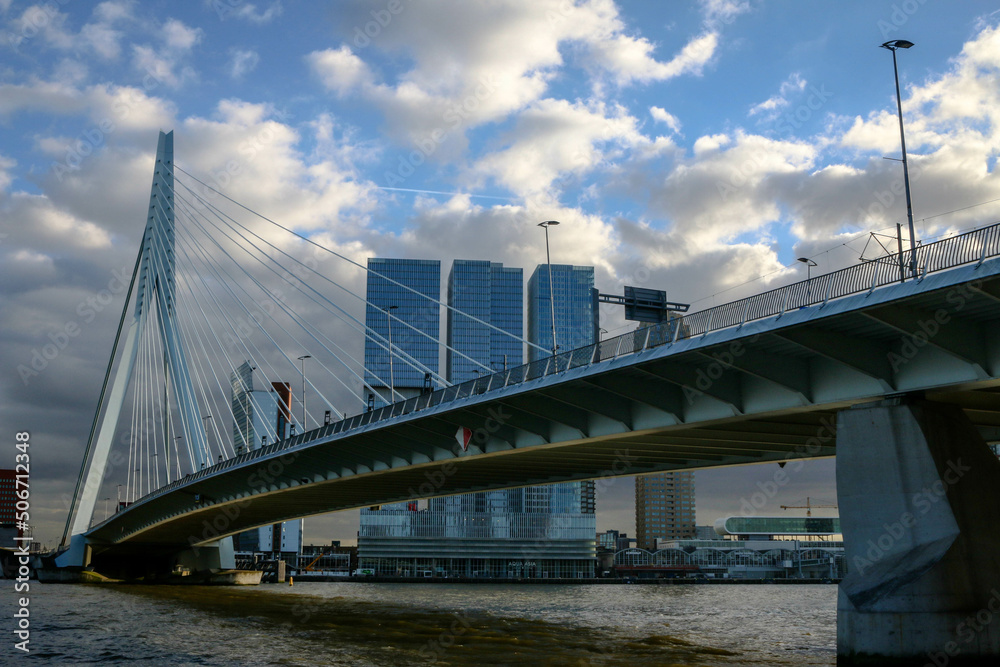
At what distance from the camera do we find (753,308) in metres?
22.7

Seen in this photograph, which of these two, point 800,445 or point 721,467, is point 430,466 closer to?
point 721,467

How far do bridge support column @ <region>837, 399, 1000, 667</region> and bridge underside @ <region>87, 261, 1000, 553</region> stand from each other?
0.99m

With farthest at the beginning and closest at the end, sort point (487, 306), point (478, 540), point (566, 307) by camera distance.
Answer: point (487, 306) → point (566, 307) → point (478, 540)

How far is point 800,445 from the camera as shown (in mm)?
31984

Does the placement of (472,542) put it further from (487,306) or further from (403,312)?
(487,306)

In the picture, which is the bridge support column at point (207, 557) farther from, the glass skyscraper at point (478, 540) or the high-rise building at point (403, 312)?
the high-rise building at point (403, 312)

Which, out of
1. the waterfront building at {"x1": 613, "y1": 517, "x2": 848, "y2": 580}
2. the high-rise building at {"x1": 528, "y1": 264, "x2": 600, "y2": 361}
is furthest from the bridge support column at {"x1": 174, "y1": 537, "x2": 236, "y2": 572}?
the high-rise building at {"x1": 528, "y1": 264, "x2": 600, "y2": 361}

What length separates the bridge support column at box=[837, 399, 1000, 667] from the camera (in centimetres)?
1866

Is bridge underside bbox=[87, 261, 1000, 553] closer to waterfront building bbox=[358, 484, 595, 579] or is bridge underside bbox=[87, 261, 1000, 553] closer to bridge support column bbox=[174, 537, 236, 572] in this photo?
bridge support column bbox=[174, 537, 236, 572]

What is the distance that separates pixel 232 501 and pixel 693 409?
38.0 m

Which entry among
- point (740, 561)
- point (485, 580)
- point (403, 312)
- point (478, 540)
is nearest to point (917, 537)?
point (485, 580)

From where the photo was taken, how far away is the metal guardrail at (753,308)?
18.3 meters

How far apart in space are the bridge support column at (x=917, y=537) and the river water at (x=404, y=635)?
5.39 metres

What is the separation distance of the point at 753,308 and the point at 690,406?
19.6 feet
